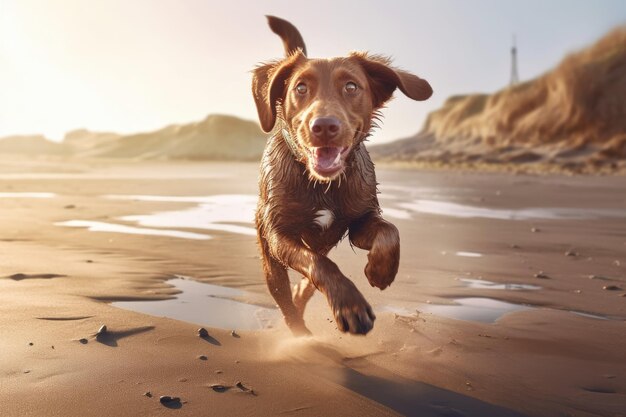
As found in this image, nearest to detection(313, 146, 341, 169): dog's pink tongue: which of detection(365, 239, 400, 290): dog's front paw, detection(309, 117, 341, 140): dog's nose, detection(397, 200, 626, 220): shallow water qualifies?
detection(309, 117, 341, 140): dog's nose

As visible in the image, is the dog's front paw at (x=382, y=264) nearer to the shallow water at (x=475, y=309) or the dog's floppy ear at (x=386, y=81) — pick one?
the dog's floppy ear at (x=386, y=81)

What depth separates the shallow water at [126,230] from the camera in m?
9.20

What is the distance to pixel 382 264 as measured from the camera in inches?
150

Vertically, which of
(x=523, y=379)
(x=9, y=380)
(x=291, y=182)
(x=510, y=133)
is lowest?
(x=9, y=380)

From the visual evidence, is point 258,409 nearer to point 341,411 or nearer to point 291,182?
point 341,411

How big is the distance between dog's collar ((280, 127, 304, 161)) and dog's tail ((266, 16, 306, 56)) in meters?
1.19

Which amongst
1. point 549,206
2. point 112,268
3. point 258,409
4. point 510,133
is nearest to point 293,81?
point 258,409

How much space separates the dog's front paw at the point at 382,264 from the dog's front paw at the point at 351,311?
0.34m

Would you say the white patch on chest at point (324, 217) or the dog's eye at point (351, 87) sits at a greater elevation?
the dog's eye at point (351, 87)

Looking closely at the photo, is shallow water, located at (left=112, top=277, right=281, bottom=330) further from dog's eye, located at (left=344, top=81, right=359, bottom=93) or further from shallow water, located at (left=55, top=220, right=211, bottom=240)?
shallow water, located at (left=55, top=220, right=211, bottom=240)

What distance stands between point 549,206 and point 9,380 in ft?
42.0

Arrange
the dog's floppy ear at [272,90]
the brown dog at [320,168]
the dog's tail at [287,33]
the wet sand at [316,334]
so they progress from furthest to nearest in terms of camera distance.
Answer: the dog's tail at [287,33]
the dog's floppy ear at [272,90]
the brown dog at [320,168]
the wet sand at [316,334]

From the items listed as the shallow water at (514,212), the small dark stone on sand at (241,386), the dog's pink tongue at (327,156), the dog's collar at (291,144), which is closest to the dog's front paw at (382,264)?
the dog's pink tongue at (327,156)

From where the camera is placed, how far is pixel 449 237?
30.0ft
